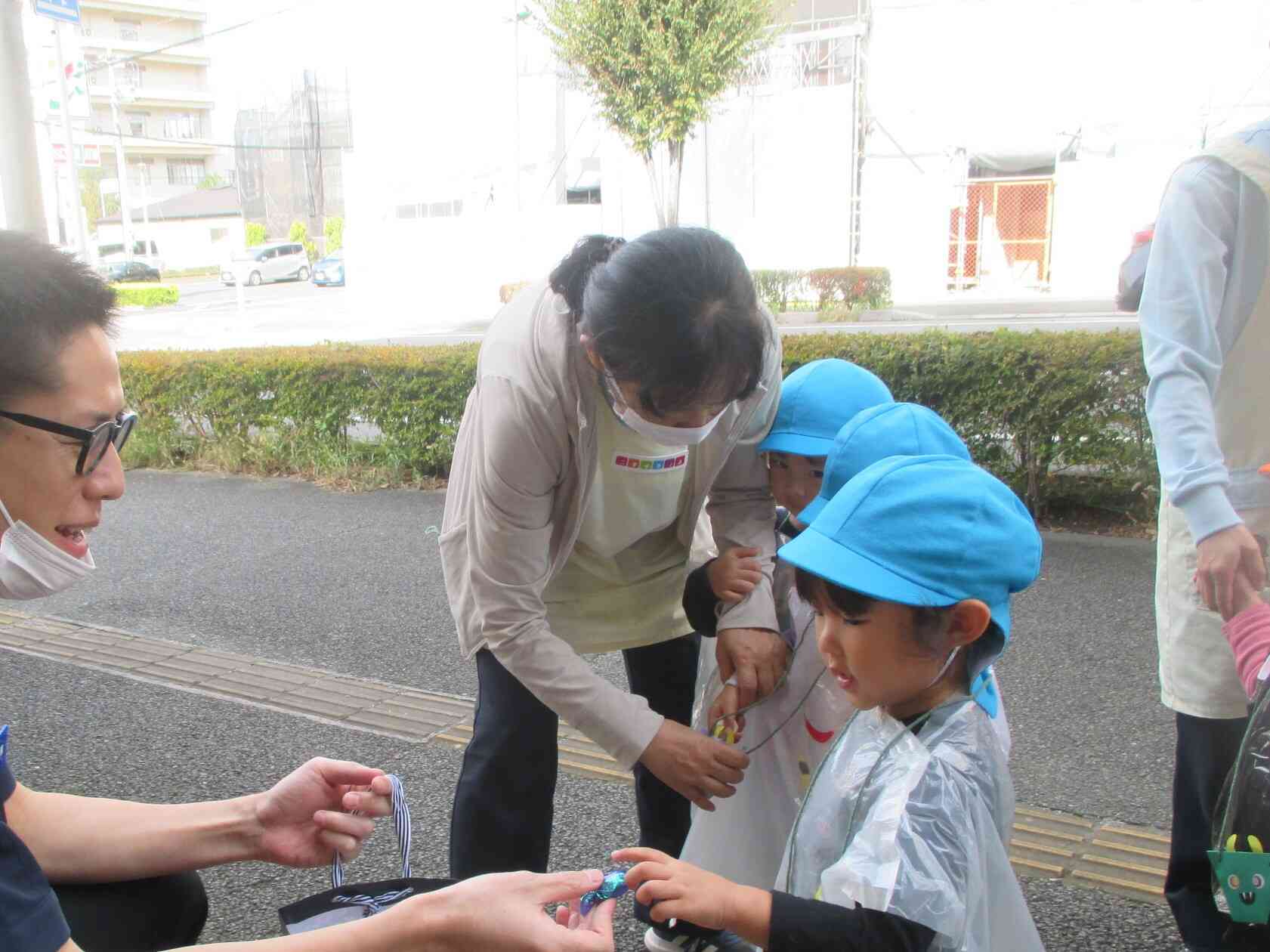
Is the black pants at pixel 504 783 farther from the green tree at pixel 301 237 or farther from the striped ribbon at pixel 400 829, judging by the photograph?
the green tree at pixel 301 237

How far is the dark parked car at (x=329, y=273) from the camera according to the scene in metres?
37.3

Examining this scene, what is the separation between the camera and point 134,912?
1863 mm

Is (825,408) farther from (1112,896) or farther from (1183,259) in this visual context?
(1112,896)

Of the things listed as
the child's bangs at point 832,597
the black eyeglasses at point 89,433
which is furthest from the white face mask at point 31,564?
the child's bangs at point 832,597

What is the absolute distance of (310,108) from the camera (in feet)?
181

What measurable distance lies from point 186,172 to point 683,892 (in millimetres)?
71150

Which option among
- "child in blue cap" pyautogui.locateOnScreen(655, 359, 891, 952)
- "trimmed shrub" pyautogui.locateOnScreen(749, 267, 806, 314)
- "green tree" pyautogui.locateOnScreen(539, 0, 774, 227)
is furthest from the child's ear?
"trimmed shrub" pyautogui.locateOnScreen(749, 267, 806, 314)

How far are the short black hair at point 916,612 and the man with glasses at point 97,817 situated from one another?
517 millimetres

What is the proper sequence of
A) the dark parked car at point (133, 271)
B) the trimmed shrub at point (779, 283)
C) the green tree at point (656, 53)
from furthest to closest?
the dark parked car at point (133, 271)
the trimmed shrub at point (779, 283)
the green tree at point (656, 53)

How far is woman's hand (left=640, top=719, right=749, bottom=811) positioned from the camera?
1.92 meters

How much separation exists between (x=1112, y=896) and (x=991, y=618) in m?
1.51

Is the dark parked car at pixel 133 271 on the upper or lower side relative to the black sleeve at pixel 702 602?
lower

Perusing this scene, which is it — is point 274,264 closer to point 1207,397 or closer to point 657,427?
point 657,427

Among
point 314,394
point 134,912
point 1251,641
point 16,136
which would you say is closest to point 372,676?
point 134,912
